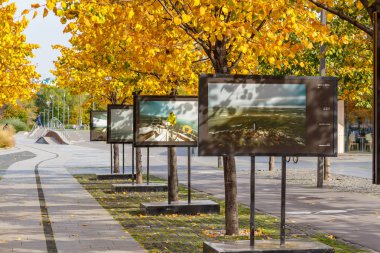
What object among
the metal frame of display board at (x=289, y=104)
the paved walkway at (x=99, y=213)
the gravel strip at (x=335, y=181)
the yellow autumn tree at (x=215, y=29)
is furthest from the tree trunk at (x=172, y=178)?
the metal frame of display board at (x=289, y=104)

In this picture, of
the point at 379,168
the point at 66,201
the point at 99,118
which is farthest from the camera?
the point at 99,118

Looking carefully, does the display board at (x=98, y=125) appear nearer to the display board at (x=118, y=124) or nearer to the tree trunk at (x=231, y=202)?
the display board at (x=118, y=124)

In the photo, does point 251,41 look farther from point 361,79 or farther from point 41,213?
point 361,79

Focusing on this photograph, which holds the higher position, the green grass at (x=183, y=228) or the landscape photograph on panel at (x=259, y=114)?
the landscape photograph on panel at (x=259, y=114)

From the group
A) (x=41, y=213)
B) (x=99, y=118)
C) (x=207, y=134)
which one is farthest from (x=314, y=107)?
(x=99, y=118)

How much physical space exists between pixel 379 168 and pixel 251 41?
5824mm

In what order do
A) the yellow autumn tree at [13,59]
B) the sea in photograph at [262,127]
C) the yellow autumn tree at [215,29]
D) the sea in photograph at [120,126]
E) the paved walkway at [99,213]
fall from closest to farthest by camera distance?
1. the sea in photograph at [262,127]
2. the yellow autumn tree at [215,29]
3. the paved walkway at [99,213]
4. the yellow autumn tree at [13,59]
5. the sea in photograph at [120,126]

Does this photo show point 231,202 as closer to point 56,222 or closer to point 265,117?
point 265,117

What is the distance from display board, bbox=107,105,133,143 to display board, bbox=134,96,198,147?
544 centimetres

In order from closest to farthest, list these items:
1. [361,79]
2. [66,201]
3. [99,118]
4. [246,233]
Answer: [246,233], [66,201], [361,79], [99,118]

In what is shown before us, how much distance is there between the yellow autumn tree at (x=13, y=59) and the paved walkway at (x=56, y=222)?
3621 millimetres

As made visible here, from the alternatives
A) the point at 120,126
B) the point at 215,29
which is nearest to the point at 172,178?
the point at 120,126

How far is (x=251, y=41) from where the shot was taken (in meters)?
11.2

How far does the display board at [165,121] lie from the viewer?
1445 centimetres
